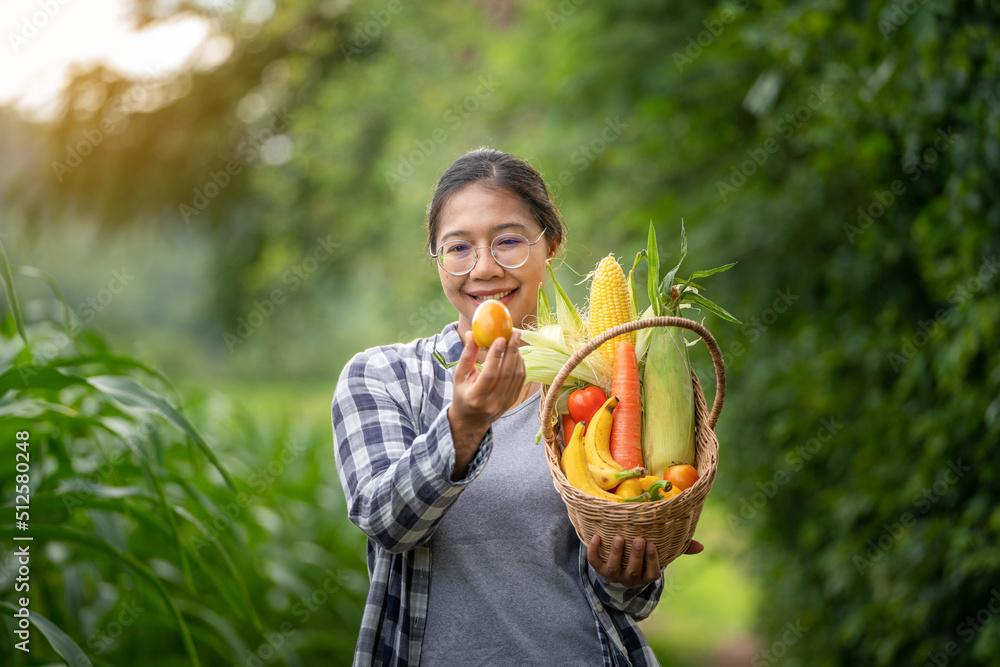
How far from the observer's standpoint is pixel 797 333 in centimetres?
364

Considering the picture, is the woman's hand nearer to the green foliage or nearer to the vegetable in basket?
the vegetable in basket

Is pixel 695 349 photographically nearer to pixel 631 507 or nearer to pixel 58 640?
pixel 631 507

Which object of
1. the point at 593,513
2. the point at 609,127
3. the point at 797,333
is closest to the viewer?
the point at 593,513

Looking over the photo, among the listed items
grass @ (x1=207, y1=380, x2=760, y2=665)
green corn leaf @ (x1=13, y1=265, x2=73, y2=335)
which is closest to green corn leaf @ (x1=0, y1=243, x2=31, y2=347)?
green corn leaf @ (x1=13, y1=265, x2=73, y2=335)

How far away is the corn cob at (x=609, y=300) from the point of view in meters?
1.56

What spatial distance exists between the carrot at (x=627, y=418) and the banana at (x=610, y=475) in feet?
0.13

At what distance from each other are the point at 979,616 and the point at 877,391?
0.87 metres

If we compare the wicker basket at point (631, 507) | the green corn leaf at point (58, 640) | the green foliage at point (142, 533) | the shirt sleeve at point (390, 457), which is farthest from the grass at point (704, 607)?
the green corn leaf at point (58, 640)

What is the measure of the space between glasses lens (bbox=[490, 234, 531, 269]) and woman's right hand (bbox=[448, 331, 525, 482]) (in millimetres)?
366

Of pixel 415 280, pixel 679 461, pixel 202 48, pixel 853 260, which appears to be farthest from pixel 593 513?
pixel 202 48

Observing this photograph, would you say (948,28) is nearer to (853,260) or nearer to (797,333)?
(853,260)

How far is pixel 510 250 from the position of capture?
1.65m

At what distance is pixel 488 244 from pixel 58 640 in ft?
3.79

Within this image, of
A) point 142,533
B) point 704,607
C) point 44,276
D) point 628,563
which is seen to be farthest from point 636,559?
point 704,607
